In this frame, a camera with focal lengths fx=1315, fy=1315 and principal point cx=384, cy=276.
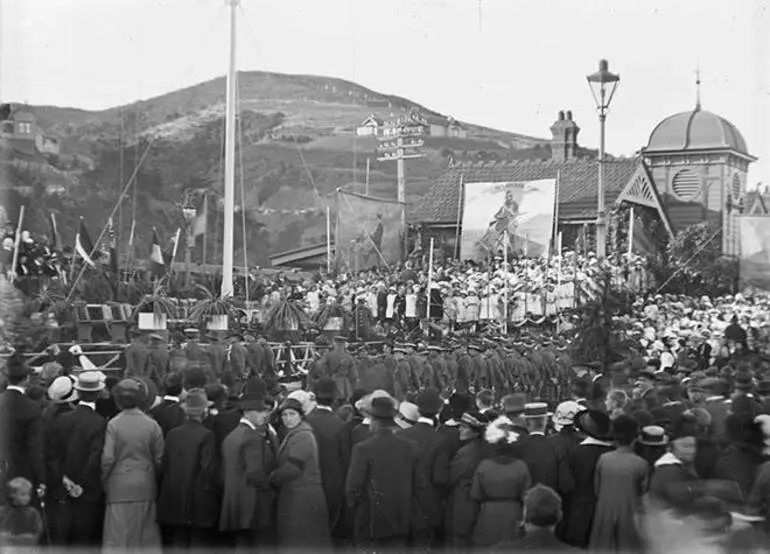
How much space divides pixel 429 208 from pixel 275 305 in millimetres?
20452

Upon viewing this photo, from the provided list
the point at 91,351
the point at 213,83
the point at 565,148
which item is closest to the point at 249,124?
the point at 213,83

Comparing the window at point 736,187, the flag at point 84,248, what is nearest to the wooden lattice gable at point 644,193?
the window at point 736,187

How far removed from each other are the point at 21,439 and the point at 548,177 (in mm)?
32456

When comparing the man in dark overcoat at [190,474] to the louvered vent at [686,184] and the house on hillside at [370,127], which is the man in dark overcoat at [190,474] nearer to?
the house on hillside at [370,127]

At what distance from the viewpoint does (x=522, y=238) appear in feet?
121

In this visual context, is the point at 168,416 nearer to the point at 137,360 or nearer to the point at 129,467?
the point at 129,467

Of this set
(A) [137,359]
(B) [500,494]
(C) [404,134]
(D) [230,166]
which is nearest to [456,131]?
(C) [404,134]

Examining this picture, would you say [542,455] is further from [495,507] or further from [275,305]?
[275,305]

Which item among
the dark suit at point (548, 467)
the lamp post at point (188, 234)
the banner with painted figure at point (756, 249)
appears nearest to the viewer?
the dark suit at point (548, 467)

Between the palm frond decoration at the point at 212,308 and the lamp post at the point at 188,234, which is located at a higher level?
the lamp post at the point at 188,234

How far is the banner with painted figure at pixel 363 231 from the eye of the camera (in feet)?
109

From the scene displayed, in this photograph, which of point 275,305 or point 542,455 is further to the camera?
point 275,305

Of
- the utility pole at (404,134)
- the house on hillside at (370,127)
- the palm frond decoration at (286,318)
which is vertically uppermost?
the house on hillside at (370,127)

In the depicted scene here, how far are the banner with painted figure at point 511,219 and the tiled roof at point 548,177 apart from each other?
37.5 inches
